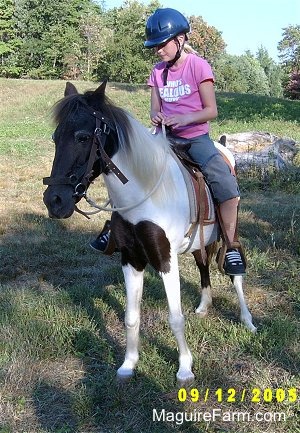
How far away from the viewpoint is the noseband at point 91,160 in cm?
265

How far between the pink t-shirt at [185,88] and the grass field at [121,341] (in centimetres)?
118

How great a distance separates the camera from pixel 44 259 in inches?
230

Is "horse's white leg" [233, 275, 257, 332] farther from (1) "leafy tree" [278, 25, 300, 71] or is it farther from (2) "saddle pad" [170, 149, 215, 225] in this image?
(1) "leafy tree" [278, 25, 300, 71]

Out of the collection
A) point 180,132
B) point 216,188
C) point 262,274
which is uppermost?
point 180,132

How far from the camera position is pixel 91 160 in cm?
272

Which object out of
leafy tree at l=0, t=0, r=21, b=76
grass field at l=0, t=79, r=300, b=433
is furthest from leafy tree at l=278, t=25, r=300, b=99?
grass field at l=0, t=79, r=300, b=433

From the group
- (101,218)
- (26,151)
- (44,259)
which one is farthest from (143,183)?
(26,151)

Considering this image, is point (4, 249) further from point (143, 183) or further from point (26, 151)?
point (26, 151)

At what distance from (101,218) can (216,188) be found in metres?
3.90

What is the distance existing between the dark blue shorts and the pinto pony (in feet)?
1.32

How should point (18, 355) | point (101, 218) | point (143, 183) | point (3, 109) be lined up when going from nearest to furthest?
point (143, 183)
point (18, 355)
point (101, 218)
point (3, 109)

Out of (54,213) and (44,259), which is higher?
(54,213)

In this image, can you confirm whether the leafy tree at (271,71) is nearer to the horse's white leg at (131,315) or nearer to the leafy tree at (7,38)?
the leafy tree at (7,38)
